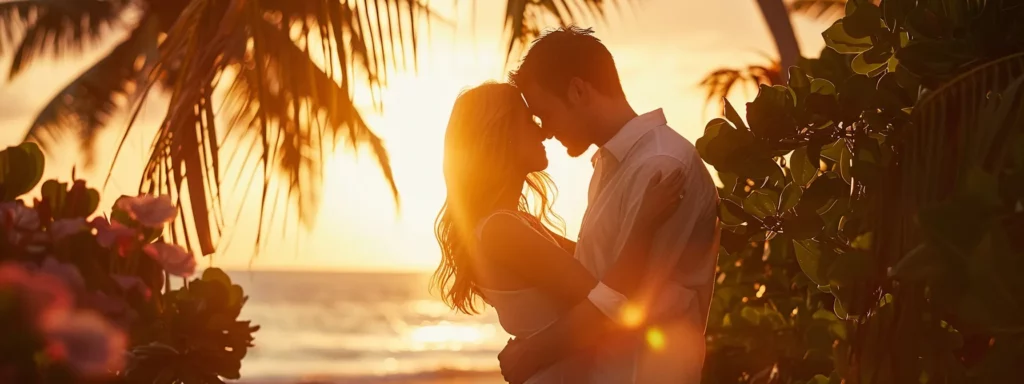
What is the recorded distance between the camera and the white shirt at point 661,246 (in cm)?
231

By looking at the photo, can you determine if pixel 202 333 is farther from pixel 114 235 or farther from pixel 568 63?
pixel 568 63

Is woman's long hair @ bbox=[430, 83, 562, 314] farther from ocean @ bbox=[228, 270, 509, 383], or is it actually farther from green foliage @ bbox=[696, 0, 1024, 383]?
ocean @ bbox=[228, 270, 509, 383]

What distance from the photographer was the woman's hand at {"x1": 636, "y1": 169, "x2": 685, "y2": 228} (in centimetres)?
226

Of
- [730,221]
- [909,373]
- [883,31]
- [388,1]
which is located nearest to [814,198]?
[730,221]

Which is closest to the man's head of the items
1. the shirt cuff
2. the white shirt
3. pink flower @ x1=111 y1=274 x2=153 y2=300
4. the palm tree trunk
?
the white shirt

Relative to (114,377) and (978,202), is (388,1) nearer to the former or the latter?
(114,377)

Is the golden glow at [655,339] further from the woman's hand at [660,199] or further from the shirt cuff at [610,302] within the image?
the woman's hand at [660,199]

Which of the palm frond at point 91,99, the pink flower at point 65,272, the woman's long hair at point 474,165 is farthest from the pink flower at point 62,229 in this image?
the palm frond at point 91,99

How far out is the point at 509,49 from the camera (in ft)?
8.93

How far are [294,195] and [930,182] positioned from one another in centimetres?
128

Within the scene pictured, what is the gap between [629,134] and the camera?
2443 millimetres

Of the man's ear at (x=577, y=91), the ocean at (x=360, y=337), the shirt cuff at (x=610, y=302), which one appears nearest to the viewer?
the shirt cuff at (x=610, y=302)

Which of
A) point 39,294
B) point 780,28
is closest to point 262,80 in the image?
point 39,294

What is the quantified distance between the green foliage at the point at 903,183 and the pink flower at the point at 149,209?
1279 millimetres
